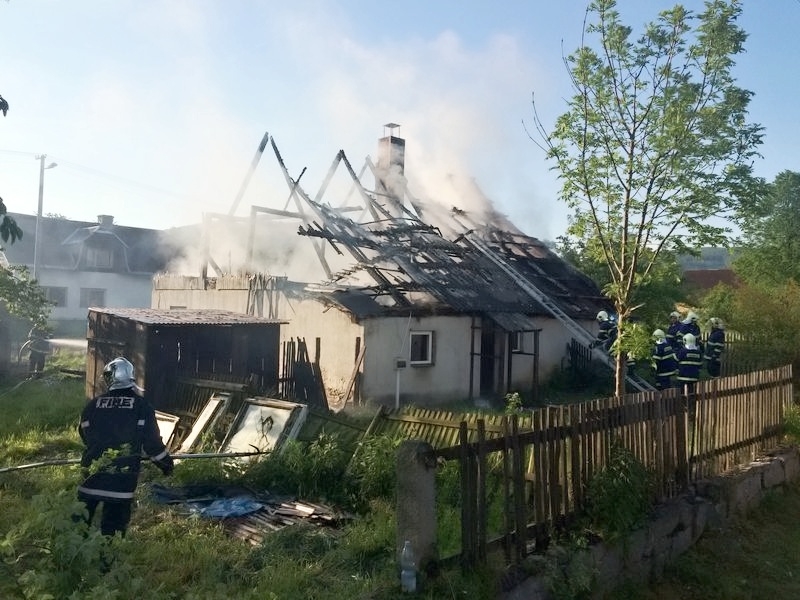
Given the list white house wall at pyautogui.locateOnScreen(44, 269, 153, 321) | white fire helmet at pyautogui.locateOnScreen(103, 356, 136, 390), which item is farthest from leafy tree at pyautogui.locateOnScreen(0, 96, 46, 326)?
white house wall at pyautogui.locateOnScreen(44, 269, 153, 321)

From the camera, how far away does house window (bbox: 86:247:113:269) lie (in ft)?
116

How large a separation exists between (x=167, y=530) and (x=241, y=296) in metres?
10.8

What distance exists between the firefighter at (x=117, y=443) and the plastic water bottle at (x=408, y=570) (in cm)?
235

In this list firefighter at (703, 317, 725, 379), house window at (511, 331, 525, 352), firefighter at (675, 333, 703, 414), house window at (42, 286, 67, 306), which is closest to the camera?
firefighter at (675, 333, 703, 414)

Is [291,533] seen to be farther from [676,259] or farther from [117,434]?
[676,259]

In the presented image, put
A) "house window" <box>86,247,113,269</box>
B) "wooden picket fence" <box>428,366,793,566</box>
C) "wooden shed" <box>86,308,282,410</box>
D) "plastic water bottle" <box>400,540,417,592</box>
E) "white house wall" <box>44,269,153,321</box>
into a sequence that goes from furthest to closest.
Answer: "house window" <box>86,247,113,269</box>, "white house wall" <box>44,269,153,321</box>, "wooden shed" <box>86,308,282,410</box>, "wooden picket fence" <box>428,366,793,566</box>, "plastic water bottle" <box>400,540,417,592</box>

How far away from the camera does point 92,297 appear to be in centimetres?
3544

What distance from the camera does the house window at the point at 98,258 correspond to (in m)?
35.4

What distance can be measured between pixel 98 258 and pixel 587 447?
114ft

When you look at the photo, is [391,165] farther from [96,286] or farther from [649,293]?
[96,286]

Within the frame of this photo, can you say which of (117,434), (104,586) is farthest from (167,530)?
(104,586)

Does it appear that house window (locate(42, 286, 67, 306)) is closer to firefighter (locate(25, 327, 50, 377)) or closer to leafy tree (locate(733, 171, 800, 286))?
firefighter (locate(25, 327, 50, 377))

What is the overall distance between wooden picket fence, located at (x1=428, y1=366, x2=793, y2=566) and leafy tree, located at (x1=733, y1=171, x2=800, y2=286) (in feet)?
69.2

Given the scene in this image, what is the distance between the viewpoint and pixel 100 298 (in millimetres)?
35688
